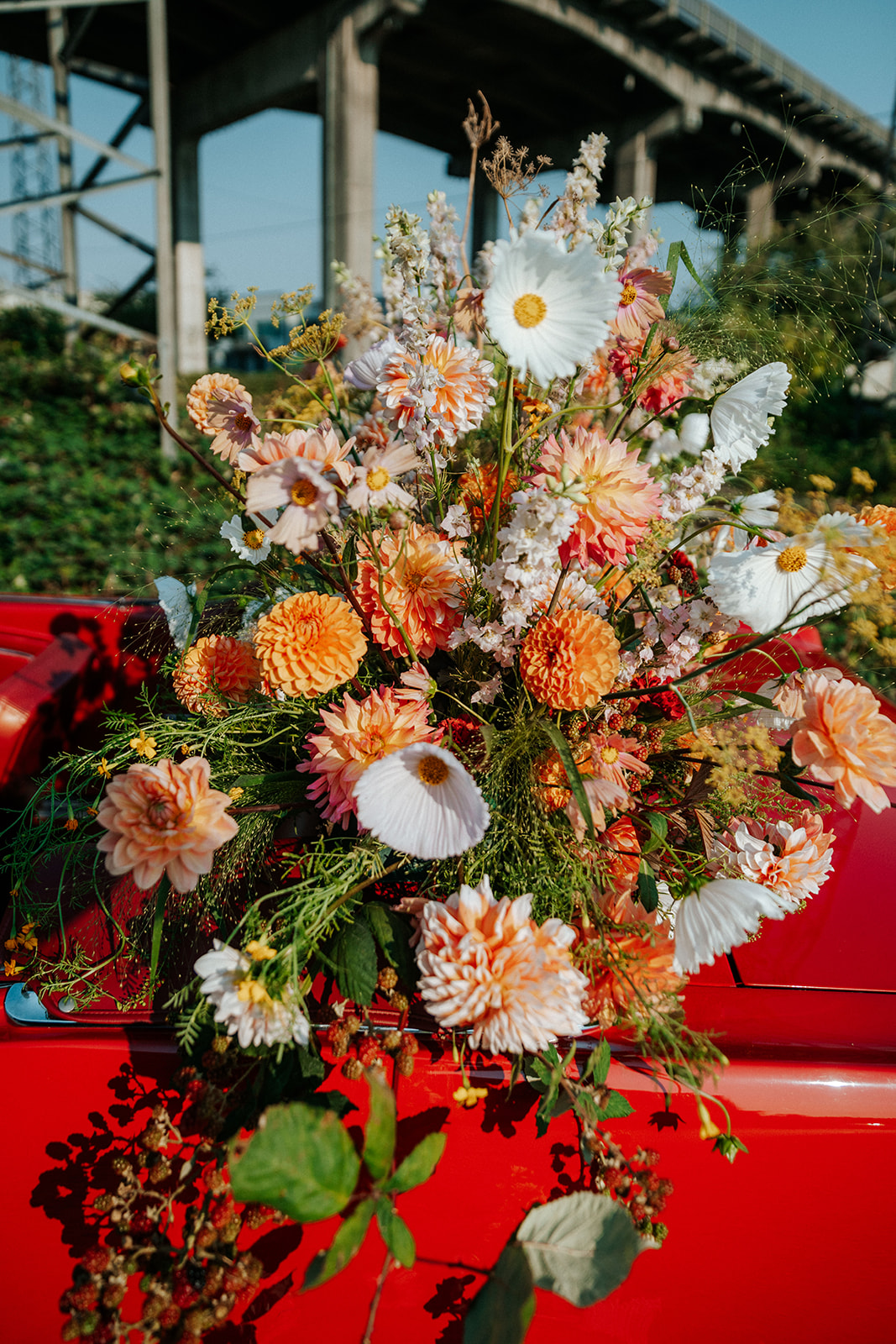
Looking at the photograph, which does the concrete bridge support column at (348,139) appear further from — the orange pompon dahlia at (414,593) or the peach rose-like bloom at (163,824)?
the peach rose-like bloom at (163,824)

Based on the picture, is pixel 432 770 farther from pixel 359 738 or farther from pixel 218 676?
pixel 218 676

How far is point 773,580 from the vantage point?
110cm

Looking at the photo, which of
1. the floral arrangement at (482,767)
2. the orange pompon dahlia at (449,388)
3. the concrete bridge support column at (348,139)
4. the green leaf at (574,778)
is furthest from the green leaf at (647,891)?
the concrete bridge support column at (348,139)

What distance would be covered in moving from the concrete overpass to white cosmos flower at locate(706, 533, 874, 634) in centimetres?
587

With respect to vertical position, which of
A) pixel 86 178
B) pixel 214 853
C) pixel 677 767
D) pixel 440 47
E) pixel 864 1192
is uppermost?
pixel 440 47

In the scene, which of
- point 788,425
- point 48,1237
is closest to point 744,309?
point 48,1237

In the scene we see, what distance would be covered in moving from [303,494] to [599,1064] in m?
0.83

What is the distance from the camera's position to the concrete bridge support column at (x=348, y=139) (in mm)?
7055

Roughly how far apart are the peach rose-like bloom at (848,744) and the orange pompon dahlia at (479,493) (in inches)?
21.4

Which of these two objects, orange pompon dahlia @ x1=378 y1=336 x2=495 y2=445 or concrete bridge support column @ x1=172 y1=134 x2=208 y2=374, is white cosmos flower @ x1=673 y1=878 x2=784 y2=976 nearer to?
orange pompon dahlia @ x1=378 y1=336 x2=495 y2=445

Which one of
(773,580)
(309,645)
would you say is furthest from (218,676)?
(773,580)

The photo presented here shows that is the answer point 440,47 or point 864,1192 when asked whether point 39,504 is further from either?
point 440,47

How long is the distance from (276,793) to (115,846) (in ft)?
0.91

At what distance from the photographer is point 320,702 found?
4.28ft
